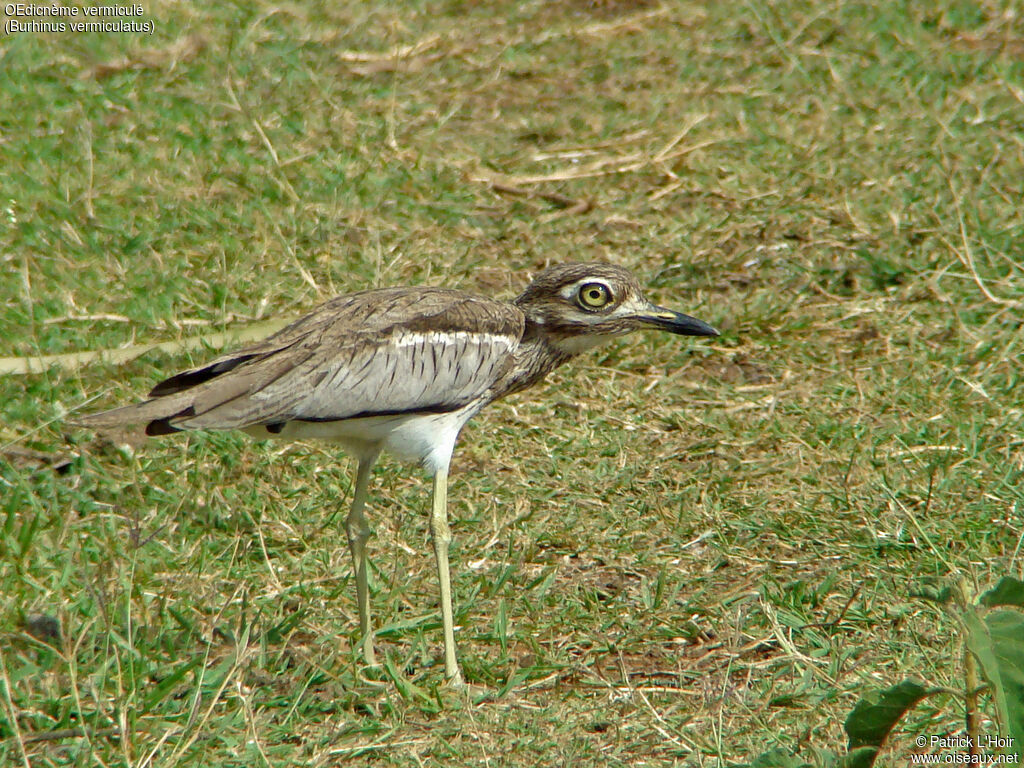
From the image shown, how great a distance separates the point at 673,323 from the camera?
4285 millimetres

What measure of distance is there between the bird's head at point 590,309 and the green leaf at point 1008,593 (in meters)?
1.95

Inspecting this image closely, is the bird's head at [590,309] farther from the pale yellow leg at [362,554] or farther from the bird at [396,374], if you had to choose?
the pale yellow leg at [362,554]

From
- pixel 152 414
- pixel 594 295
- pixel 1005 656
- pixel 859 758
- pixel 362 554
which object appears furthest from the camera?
pixel 594 295

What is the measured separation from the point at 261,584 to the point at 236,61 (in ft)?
14.5

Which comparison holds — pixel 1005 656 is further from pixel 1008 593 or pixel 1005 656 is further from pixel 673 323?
pixel 673 323

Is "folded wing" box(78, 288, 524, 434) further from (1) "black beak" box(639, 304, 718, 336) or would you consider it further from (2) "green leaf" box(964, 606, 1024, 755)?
(2) "green leaf" box(964, 606, 1024, 755)

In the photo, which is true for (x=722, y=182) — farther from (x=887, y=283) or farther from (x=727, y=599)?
(x=727, y=599)

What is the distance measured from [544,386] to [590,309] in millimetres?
1124

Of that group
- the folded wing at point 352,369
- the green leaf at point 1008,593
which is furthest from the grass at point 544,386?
the green leaf at point 1008,593

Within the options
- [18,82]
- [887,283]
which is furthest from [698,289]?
[18,82]

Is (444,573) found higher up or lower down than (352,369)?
lower down

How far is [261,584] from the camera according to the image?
407cm

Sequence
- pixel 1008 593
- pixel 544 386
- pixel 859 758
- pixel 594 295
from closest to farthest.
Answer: pixel 1008 593, pixel 859 758, pixel 594 295, pixel 544 386

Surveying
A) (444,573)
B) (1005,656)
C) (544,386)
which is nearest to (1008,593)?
(1005,656)
